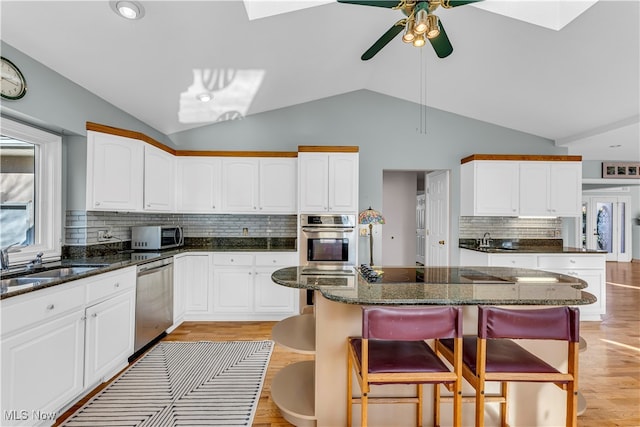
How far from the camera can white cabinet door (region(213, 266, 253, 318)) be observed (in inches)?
150

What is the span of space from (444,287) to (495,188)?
304 cm

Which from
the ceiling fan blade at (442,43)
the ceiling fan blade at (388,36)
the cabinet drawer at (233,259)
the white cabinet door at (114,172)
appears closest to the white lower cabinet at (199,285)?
the cabinet drawer at (233,259)

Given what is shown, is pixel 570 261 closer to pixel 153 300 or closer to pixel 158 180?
pixel 153 300

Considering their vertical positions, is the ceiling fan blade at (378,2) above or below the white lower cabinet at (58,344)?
above

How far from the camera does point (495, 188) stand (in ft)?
13.8

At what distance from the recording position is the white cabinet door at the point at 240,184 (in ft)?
13.6

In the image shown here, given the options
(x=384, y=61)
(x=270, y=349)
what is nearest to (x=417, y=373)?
(x=270, y=349)

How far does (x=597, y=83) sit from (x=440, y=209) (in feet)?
7.91

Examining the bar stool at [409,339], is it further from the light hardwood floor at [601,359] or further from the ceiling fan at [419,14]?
the ceiling fan at [419,14]

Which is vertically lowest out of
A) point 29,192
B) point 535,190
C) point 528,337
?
point 528,337

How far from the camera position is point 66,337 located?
77.5 inches

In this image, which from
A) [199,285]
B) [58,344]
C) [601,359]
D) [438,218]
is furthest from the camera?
[438,218]

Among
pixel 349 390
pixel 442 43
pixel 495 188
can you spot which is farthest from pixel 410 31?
pixel 495 188

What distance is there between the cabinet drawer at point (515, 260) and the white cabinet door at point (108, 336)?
4.14 m
